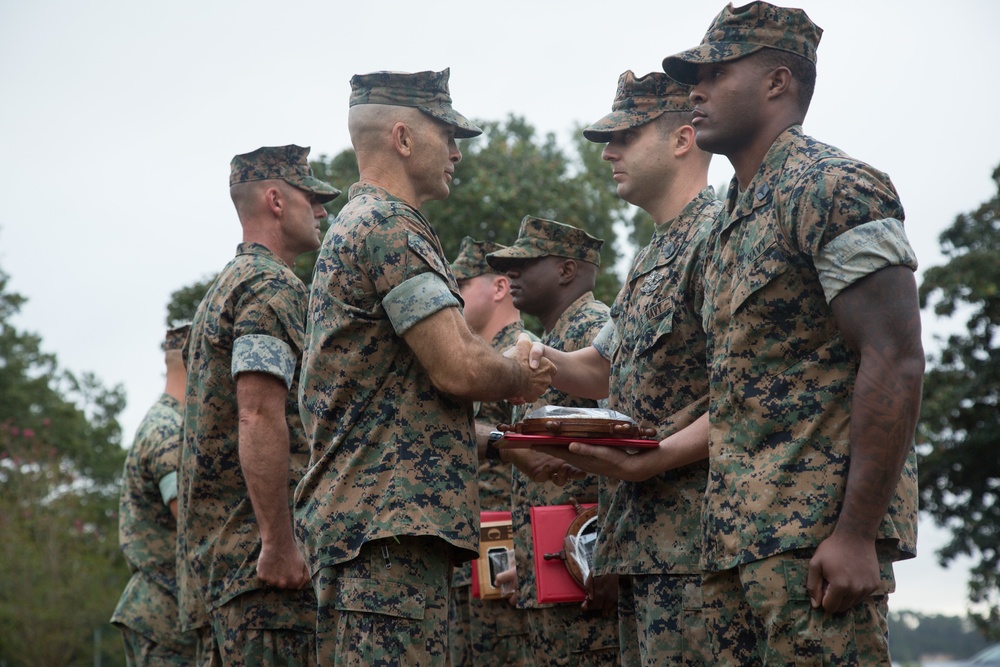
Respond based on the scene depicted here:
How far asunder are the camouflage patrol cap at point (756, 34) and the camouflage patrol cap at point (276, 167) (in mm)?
3066

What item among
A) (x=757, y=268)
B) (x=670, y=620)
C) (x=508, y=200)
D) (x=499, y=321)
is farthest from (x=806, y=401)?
(x=508, y=200)

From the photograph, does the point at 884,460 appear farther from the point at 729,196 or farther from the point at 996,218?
the point at 996,218

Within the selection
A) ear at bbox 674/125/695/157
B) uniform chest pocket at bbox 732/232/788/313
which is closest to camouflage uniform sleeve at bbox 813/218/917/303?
uniform chest pocket at bbox 732/232/788/313

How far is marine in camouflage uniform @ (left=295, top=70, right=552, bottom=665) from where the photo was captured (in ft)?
13.2

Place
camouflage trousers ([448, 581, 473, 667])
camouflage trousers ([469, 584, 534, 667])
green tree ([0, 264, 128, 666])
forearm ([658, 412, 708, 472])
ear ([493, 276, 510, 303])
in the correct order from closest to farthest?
forearm ([658, 412, 708, 472]) → camouflage trousers ([469, 584, 534, 667]) → camouflage trousers ([448, 581, 473, 667]) → ear ([493, 276, 510, 303]) → green tree ([0, 264, 128, 666])

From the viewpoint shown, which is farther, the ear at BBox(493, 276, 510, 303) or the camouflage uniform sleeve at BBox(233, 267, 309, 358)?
the ear at BBox(493, 276, 510, 303)

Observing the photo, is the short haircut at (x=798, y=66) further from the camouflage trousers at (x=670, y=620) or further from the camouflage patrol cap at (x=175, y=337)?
the camouflage patrol cap at (x=175, y=337)

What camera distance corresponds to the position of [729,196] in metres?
4.06

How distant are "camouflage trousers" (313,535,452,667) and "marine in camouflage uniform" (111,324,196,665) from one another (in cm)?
385

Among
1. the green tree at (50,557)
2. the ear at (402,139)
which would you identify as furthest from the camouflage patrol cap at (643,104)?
the green tree at (50,557)

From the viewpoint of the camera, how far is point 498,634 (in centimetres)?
762

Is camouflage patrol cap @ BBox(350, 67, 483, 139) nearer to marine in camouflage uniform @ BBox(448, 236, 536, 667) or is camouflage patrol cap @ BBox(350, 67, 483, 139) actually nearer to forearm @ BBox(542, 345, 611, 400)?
forearm @ BBox(542, 345, 611, 400)

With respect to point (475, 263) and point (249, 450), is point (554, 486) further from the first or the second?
point (475, 263)

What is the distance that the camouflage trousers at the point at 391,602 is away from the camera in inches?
155
